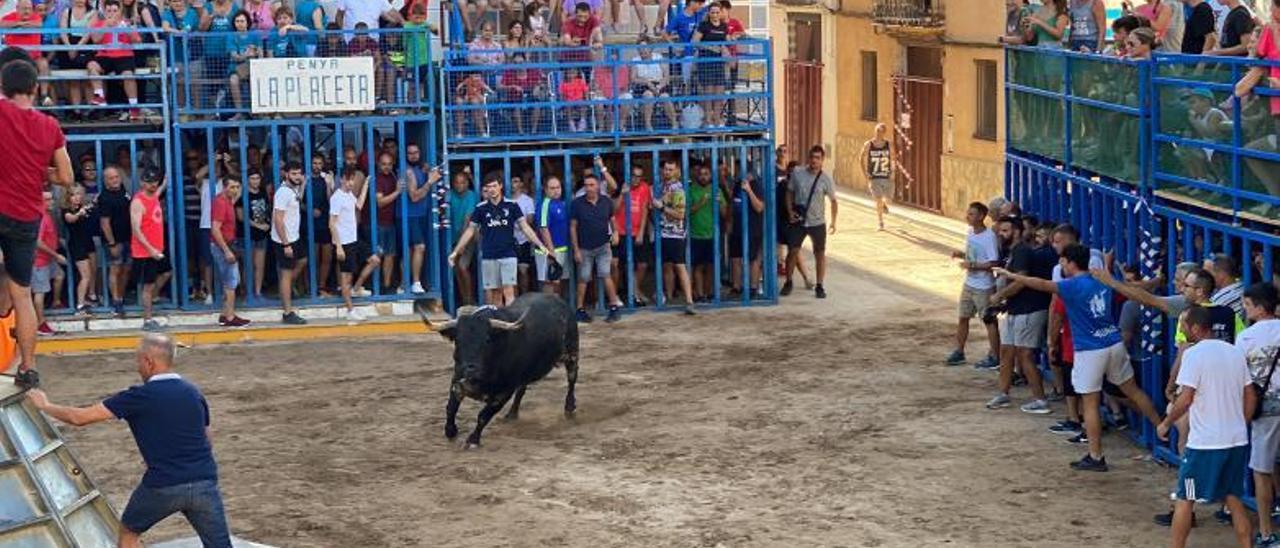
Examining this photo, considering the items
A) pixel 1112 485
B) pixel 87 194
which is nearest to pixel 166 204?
pixel 87 194

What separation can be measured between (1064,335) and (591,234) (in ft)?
25.6

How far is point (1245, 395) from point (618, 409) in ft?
23.8

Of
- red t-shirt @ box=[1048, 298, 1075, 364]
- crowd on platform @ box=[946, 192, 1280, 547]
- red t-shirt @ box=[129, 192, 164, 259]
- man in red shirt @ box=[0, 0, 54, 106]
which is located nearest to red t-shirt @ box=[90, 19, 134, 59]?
man in red shirt @ box=[0, 0, 54, 106]

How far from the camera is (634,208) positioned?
78.5 ft

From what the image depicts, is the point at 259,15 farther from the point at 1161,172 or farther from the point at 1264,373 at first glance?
the point at 1264,373

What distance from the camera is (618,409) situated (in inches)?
737

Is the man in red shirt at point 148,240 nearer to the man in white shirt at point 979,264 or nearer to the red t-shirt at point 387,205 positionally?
the red t-shirt at point 387,205

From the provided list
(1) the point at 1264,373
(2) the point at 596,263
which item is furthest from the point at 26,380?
(2) the point at 596,263

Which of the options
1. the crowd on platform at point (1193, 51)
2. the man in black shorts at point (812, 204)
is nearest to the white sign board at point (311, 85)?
the man in black shorts at point (812, 204)

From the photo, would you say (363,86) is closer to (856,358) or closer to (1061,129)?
(856,358)

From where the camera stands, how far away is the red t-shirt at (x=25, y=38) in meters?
22.0

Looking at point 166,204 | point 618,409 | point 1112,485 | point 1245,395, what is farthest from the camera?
point 166,204

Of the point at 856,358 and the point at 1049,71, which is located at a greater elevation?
the point at 1049,71

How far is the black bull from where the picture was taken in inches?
674
